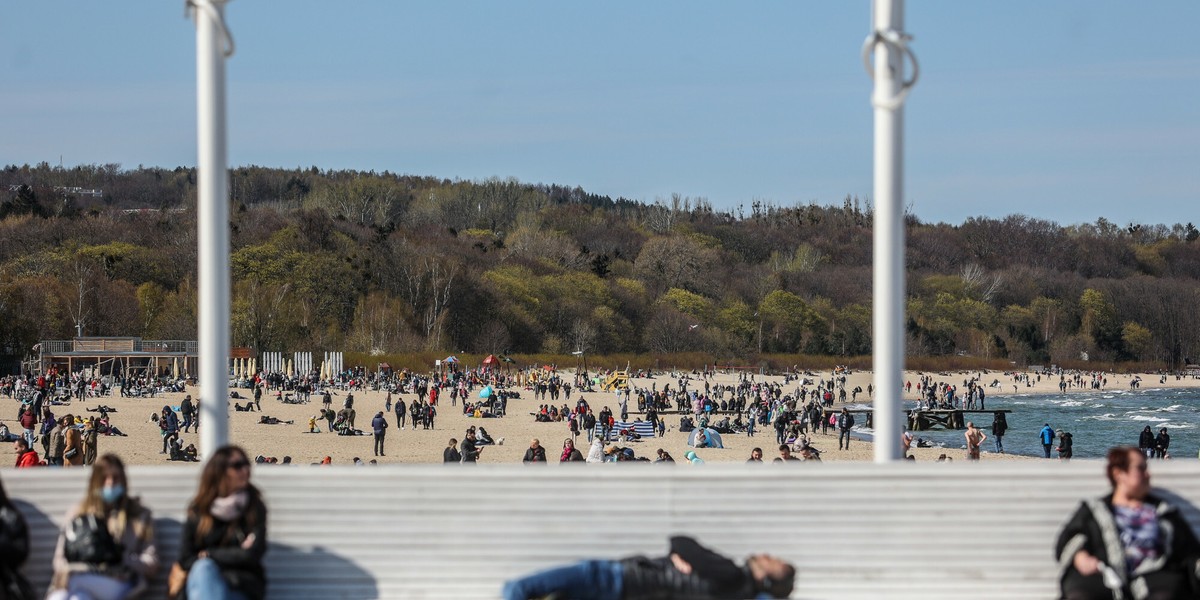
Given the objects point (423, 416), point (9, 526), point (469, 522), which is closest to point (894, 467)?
point (469, 522)

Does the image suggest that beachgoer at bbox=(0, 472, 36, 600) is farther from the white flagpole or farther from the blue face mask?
the white flagpole

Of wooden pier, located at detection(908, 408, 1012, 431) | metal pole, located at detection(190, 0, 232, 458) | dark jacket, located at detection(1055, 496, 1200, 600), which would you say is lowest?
wooden pier, located at detection(908, 408, 1012, 431)

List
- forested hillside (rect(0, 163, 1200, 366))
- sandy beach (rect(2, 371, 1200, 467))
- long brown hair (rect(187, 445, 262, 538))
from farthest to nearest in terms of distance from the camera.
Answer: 1. forested hillside (rect(0, 163, 1200, 366))
2. sandy beach (rect(2, 371, 1200, 467))
3. long brown hair (rect(187, 445, 262, 538))

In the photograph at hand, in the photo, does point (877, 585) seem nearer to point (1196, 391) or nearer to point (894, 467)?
point (894, 467)

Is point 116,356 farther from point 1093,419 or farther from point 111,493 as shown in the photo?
point 111,493

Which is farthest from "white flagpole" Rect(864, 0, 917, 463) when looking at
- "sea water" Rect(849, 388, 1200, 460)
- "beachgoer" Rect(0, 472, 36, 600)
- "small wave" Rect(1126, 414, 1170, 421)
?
"small wave" Rect(1126, 414, 1170, 421)

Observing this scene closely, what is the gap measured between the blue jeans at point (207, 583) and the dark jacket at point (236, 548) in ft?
0.10

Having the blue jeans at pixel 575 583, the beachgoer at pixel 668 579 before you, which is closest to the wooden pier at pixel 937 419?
the beachgoer at pixel 668 579

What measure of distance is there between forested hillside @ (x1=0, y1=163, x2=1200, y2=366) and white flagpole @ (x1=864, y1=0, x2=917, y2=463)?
5773 centimetres

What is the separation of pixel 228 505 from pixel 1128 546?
3.44 meters

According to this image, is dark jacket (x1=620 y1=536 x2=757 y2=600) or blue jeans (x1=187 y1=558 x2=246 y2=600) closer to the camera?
blue jeans (x1=187 y1=558 x2=246 y2=600)

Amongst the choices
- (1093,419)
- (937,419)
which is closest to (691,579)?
(937,419)

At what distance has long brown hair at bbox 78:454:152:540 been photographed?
5543mm

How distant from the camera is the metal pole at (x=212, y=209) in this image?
588cm
